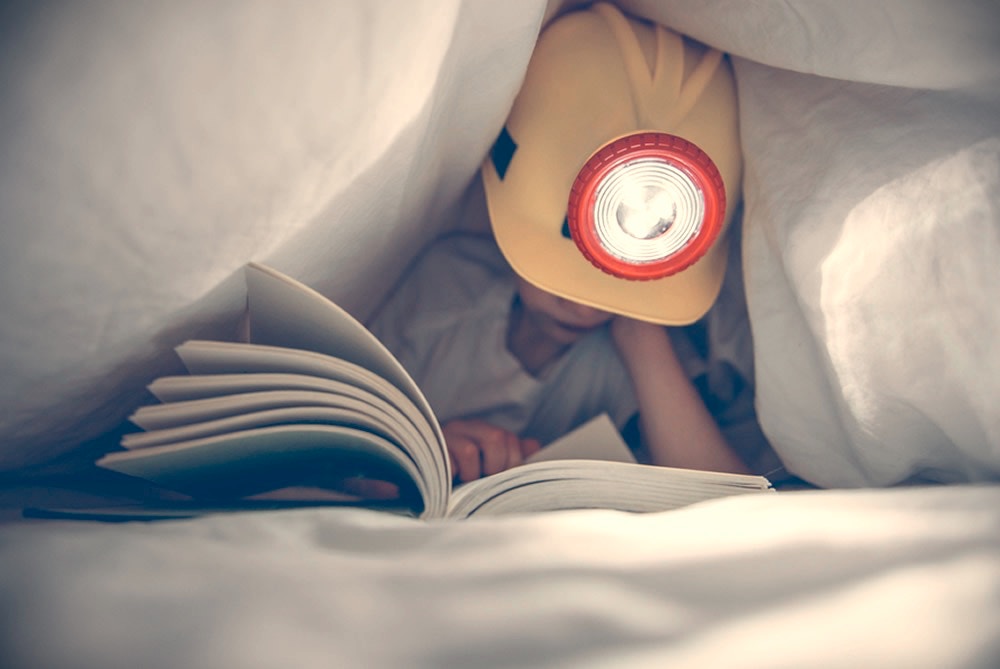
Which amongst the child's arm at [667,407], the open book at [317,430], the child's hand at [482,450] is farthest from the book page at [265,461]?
the child's arm at [667,407]

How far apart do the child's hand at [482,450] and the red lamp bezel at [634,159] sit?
0.22 meters

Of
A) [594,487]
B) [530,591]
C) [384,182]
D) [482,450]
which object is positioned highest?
[384,182]

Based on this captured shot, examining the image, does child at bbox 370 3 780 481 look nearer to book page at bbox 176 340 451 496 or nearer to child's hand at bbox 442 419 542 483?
child's hand at bbox 442 419 542 483

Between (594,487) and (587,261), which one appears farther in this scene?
(587,261)

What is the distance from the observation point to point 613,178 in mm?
595

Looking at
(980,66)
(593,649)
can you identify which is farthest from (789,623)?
(980,66)

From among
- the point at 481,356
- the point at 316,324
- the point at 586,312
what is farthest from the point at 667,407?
the point at 316,324

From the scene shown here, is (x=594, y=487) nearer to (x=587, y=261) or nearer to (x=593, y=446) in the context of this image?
(x=593, y=446)

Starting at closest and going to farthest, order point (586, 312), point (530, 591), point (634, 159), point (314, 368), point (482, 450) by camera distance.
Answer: point (530, 591)
point (314, 368)
point (634, 159)
point (482, 450)
point (586, 312)

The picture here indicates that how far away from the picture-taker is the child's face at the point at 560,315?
2.68 ft

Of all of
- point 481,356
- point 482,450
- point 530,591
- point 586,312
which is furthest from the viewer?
point 481,356

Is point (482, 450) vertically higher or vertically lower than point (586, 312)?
lower

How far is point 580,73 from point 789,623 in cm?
58

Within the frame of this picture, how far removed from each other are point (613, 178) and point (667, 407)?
1.12ft
